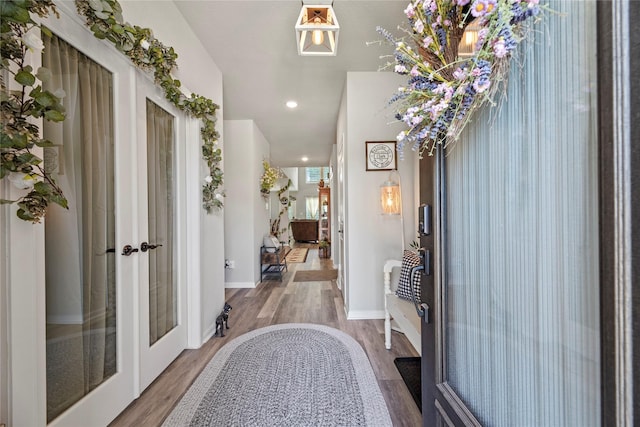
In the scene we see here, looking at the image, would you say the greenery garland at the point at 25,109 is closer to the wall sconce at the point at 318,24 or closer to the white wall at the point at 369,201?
the wall sconce at the point at 318,24

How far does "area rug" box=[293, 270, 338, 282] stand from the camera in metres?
4.94

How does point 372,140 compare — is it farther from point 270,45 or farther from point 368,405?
point 368,405

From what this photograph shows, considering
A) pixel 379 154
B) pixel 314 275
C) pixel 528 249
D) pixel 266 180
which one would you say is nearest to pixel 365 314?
pixel 379 154

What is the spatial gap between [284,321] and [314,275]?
2339 mm

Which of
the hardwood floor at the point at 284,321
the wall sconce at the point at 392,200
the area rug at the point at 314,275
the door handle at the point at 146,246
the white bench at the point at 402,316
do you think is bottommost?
the area rug at the point at 314,275

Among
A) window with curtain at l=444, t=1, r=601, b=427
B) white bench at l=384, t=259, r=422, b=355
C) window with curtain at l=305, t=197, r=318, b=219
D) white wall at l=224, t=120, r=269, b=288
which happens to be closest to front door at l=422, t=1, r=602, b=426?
window with curtain at l=444, t=1, r=601, b=427

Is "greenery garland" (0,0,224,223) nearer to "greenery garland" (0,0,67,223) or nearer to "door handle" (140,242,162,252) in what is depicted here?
"greenery garland" (0,0,67,223)

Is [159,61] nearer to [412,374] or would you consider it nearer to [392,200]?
[392,200]

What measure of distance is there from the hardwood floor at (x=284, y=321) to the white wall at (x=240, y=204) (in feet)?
1.08

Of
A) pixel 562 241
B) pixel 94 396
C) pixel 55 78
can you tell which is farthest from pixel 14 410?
pixel 562 241

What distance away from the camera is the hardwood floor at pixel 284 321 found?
5.28ft

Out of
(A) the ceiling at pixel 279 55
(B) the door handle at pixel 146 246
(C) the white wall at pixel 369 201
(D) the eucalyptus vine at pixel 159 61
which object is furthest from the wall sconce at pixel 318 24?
(B) the door handle at pixel 146 246

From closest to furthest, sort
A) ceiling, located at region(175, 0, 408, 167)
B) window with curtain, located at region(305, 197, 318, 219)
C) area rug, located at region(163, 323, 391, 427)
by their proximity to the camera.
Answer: area rug, located at region(163, 323, 391, 427), ceiling, located at region(175, 0, 408, 167), window with curtain, located at region(305, 197, 318, 219)

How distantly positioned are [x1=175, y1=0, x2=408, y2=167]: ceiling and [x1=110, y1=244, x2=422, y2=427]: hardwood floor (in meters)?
2.42
